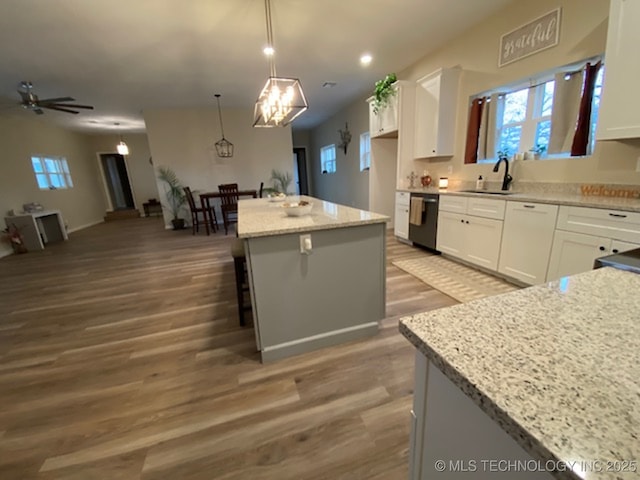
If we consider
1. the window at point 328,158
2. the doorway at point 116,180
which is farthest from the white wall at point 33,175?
the window at point 328,158

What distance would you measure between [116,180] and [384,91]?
9900 millimetres

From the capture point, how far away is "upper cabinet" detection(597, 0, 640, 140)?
1846 mm

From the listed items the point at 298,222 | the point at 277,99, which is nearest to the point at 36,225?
the point at 277,99

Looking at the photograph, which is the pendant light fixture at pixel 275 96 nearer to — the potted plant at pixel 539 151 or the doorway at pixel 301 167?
the potted plant at pixel 539 151

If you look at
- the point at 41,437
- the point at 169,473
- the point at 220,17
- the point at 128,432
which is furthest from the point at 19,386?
the point at 220,17

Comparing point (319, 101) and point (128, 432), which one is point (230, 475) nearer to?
point (128, 432)

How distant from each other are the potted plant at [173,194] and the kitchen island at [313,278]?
521 centimetres

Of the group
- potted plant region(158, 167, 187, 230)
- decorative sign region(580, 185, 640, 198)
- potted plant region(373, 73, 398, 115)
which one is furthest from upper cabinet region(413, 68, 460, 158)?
potted plant region(158, 167, 187, 230)

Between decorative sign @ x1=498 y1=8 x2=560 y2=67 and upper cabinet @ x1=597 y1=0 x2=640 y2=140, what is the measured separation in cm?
72

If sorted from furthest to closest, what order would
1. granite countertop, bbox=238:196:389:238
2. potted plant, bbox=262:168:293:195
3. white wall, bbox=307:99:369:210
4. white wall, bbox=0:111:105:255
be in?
potted plant, bbox=262:168:293:195 → white wall, bbox=307:99:369:210 → white wall, bbox=0:111:105:255 → granite countertop, bbox=238:196:389:238

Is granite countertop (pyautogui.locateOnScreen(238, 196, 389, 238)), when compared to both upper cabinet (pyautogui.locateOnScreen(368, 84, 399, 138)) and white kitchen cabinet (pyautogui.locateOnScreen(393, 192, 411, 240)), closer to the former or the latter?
white kitchen cabinet (pyautogui.locateOnScreen(393, 192, 411, 240))

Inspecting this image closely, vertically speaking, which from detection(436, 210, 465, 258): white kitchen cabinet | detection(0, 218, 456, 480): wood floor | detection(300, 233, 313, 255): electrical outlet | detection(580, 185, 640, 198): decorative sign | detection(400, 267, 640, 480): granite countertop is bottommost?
detection(0, 218, 456, 480): wood floor

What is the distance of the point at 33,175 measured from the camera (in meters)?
5.79

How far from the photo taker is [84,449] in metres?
1.29
